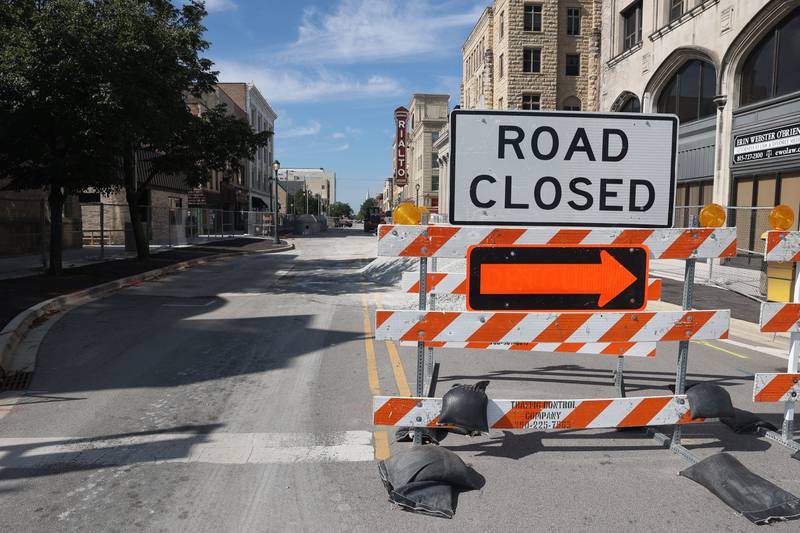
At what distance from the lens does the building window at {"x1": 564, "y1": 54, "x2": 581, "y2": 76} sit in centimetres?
4056

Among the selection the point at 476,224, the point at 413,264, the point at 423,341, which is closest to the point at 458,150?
the point at 476,224

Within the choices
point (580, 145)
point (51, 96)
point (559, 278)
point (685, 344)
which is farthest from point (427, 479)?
point (51, 96)

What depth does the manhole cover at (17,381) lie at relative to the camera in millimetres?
6645

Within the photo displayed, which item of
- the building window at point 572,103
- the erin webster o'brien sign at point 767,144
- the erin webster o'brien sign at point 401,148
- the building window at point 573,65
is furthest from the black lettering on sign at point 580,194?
the erin webster o'brien sign at point 401,148

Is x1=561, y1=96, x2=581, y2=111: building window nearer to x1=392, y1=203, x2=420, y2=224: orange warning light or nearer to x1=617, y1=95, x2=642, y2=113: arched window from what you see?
x1=617, y1=95, x2=642, y2=113: arched window

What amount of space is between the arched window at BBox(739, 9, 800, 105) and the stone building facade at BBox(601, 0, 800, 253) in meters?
0.03

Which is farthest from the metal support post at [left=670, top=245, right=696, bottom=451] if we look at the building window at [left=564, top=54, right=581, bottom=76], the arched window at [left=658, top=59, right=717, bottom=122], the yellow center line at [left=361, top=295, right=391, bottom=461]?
the building window at [left=564, top=54, right=581, bottom=76]

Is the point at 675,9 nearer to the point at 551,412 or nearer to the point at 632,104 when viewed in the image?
the point at 632,104

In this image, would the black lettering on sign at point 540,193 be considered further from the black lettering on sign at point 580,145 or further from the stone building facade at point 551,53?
the stone building facade at point 551,53

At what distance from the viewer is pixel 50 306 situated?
11.6 metres

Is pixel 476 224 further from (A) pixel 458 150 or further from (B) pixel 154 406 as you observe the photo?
(B) pixel 154 406

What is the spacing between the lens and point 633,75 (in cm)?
2812

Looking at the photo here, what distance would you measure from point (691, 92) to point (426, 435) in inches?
950

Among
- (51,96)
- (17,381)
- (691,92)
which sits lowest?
(17,381)
